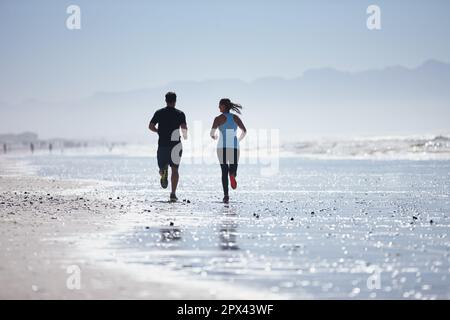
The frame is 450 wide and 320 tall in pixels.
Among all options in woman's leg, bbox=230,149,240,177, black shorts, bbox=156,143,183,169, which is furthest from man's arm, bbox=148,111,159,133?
woman's leg, bbox=230,149,240,177

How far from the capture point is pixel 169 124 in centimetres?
1773

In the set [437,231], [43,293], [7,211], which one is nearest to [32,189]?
[7,211]

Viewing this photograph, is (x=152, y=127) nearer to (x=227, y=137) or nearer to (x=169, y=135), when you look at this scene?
(x=169, y=135)

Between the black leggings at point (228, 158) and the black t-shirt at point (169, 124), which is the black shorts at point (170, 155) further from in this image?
the black leggings at point (228, 158)

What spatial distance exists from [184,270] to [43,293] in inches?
71.3

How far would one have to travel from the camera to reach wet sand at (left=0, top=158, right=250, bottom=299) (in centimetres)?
700

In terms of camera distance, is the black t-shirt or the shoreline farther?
the black t-shirt

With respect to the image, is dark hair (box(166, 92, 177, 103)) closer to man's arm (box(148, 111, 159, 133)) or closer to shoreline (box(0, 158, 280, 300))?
man's arm (box(148, 111, 159, 133))

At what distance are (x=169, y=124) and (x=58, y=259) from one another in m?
9.13

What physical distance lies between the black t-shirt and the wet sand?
2094mm
